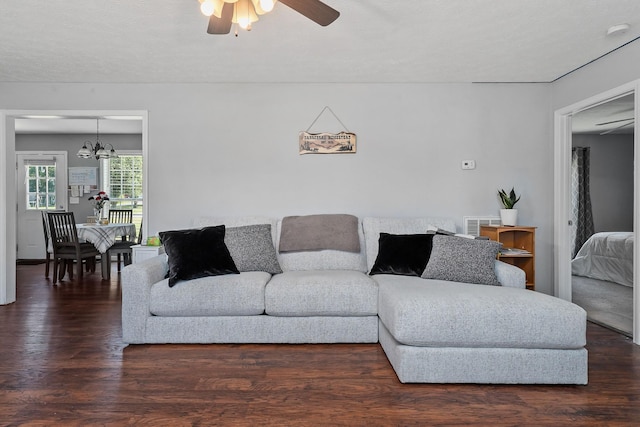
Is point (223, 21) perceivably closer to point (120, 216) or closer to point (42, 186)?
point (120, 216)

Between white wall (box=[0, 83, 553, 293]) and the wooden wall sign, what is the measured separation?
0.07m

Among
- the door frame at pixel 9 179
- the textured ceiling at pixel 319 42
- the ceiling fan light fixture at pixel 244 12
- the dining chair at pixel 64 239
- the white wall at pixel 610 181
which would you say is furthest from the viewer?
the white wall at pixel 610 181

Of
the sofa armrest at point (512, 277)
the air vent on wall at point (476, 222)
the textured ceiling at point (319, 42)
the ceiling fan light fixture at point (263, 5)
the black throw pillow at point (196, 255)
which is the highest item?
the textured ceiling at point (319, 42)

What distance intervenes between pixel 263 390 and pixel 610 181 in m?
7.03

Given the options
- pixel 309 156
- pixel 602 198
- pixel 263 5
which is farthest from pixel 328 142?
pixel 602 198

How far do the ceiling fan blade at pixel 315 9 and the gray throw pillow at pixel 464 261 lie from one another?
176cm

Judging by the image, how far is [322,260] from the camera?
3.46 m

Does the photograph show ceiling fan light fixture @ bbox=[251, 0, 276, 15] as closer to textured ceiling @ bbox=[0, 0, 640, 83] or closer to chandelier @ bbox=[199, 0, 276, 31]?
chandelier @ bbox=[199, 0, 276, 31]

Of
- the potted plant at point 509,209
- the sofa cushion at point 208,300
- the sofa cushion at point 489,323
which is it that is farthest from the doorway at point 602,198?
the sofa cushion at point 208,300

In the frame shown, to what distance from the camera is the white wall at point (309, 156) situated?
13.0 ft

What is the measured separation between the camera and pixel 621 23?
2.67 m

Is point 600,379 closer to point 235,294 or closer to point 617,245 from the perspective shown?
point 235,294

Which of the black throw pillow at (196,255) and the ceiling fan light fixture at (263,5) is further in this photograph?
the black throw pillow at (196,255)

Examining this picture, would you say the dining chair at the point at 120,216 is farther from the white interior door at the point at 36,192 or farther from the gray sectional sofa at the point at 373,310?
the gray sectional sofa at the point at 373,310
